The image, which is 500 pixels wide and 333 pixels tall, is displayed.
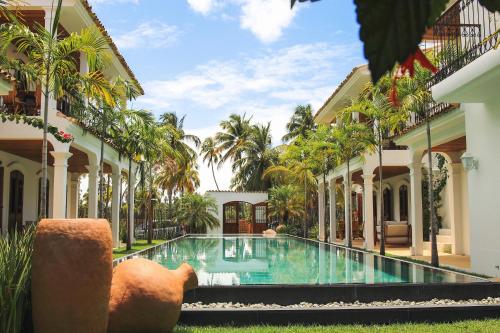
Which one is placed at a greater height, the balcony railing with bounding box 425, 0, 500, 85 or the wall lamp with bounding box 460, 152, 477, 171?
the balcony railing with bounding box 425, 0, 500, 85

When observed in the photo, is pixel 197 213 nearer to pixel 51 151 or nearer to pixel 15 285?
pixel 51 151

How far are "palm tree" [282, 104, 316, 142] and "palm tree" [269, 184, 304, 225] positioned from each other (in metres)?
9.47

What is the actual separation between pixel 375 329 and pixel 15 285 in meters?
4.19

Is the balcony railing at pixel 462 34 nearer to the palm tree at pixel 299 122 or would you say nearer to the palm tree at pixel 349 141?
the palm tree at pixel 349 141

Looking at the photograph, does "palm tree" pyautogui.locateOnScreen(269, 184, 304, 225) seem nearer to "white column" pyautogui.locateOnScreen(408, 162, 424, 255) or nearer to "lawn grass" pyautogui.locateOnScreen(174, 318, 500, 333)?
"white column" pyautogui.locateOnScreen(408, 162, 424, 255)

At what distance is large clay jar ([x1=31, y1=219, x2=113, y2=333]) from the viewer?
476 centimetres

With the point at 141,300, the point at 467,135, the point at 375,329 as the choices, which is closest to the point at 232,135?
the point at 467,135

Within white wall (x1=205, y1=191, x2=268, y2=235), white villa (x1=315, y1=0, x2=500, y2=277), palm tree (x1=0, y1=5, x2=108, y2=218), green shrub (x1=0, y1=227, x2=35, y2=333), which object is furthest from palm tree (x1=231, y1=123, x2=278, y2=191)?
green shrub (x1=0, y1=227, x2=35, y2=333)

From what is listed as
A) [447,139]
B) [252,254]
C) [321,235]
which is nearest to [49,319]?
[447,139]

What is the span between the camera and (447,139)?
13.9m

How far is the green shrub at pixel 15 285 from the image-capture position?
483 centimetres

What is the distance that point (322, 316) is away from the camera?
7301 millimetres

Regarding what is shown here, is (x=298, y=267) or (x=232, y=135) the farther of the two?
(x=232, y=135)

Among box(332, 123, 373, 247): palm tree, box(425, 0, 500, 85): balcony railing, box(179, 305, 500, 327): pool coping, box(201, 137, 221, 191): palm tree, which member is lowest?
box(179, 305, 500, 327): pool coping
